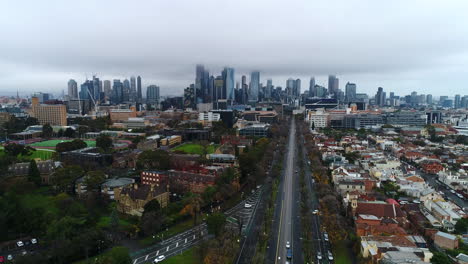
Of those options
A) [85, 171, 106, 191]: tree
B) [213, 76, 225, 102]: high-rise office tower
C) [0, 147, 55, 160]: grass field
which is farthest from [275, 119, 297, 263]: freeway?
[213, 76, 225, 102]: high-rise office tower

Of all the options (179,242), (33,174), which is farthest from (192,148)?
(179,242)

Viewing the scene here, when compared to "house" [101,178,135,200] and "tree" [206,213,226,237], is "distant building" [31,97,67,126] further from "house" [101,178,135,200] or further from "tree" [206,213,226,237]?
"tree" [206,213,226,237]

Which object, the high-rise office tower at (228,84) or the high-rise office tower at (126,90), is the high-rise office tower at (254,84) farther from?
the high-rise office tower at (126,90)

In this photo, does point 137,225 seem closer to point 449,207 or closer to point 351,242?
point 351,242

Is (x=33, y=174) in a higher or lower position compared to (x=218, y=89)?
lower

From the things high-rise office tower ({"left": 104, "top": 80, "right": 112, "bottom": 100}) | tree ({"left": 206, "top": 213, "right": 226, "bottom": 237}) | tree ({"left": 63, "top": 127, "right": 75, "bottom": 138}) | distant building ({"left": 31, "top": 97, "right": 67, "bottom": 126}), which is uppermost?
high-rise office tower ({"left": 104, "top": 80, "right": 112, "bottom": 100})

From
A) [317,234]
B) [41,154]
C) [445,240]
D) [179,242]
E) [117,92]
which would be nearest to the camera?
[445,240]

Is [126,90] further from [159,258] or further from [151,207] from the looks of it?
[159,258]
